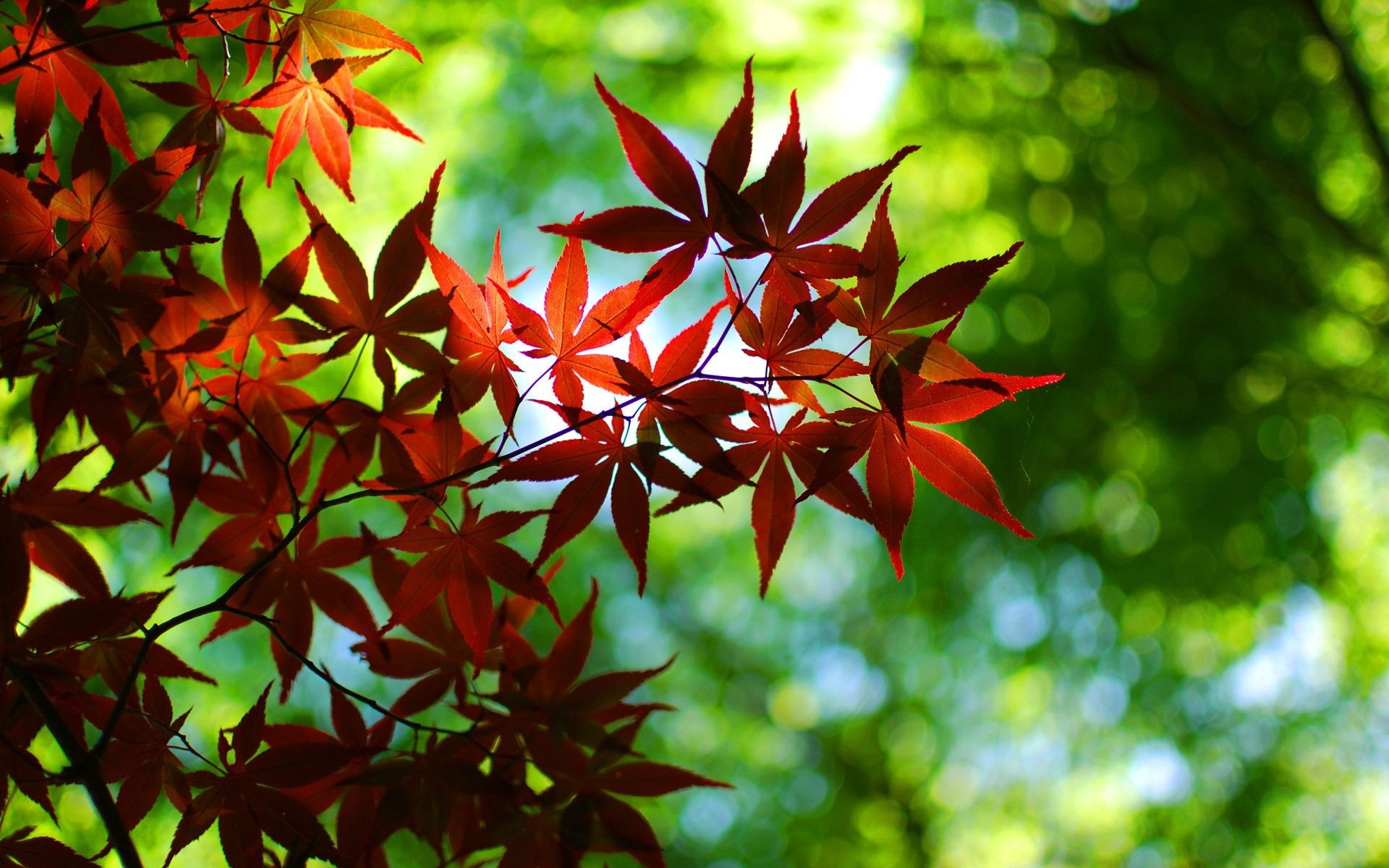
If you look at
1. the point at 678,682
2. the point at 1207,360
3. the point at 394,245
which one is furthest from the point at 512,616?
the point at 1207,360

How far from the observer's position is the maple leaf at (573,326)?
20.4 inches

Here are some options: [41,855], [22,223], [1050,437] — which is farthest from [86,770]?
[1050,437]

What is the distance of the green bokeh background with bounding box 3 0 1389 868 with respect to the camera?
2545 millimetres

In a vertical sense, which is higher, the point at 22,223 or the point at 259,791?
the point at 22,223

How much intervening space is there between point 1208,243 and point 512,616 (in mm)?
2901

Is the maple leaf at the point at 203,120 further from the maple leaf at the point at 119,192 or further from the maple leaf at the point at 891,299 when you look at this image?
the maple leaf at the point at 891,299

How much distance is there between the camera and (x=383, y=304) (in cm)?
59

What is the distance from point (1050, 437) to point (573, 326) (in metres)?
2.45

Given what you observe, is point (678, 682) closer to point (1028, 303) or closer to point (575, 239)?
point (1028, 303)

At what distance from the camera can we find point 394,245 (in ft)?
1.91

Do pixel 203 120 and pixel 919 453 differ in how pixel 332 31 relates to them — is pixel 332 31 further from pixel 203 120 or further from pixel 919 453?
pixel 919 453

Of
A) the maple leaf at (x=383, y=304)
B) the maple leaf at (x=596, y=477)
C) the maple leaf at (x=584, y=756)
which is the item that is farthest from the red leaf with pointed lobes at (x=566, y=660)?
the maple leaf at (x=383, y=304)


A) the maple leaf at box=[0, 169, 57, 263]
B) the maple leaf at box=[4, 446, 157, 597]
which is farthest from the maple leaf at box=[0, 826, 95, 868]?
the maple leaf at box=[0, 169, 57, 263]

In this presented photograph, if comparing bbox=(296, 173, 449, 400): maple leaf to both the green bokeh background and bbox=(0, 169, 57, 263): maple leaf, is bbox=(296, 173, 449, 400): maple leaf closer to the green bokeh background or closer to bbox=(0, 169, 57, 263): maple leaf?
bbox=(0, 169, 57, 263): maple leaf
